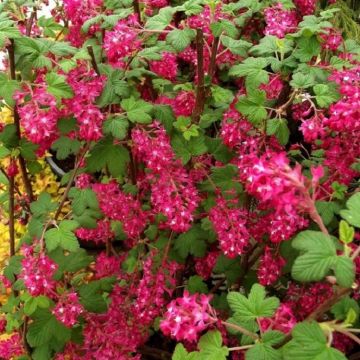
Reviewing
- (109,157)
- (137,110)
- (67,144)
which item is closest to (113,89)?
(137,110)

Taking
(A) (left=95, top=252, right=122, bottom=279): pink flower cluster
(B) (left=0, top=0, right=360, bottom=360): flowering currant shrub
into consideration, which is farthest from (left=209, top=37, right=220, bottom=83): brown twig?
(A) (left=95, top=252, right=122, bottom=279): pink flower cluster

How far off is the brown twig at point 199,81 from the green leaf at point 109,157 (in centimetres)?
23

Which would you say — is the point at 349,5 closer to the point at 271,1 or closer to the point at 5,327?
the point at 271,1

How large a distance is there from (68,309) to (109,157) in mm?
425

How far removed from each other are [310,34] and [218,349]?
74 centimetres

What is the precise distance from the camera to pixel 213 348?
1040 millimetres

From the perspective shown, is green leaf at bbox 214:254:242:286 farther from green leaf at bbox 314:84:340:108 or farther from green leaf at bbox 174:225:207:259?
green leaf at bbox 314:84:340:108

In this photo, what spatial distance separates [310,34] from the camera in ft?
4.16

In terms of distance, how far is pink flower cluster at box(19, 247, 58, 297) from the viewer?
1.36 m

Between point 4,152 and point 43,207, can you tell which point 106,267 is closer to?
point 43,207

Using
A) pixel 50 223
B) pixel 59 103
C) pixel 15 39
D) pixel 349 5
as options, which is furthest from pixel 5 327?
pixel 349 5

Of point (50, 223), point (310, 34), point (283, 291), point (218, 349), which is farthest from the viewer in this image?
point (283, 291)

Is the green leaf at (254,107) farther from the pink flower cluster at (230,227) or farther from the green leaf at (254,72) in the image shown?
the pink flower cluster at (230,227)

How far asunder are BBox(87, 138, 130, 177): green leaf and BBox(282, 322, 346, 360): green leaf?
77cm
